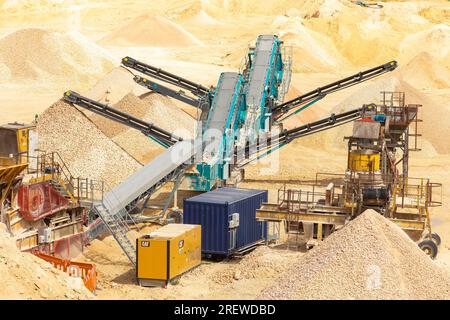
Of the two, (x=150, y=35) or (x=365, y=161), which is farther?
(x=150, y=35)

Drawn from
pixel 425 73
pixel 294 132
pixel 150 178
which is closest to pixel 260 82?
pixel 294 132

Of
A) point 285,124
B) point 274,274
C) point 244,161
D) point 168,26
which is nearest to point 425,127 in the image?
point 285,124

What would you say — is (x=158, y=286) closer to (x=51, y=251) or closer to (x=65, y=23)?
(x=51, y=251)

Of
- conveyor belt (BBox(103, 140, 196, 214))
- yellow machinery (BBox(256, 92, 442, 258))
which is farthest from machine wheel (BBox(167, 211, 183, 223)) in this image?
yellow machinery (BBox(256, 92, 442, 258))

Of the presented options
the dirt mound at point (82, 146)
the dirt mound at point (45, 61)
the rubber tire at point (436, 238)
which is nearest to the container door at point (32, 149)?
the dirt mound at point (82, 146)

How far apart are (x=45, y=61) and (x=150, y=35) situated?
76.4 ft

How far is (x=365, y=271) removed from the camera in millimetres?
22094

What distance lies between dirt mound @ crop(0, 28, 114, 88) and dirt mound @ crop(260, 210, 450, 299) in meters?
44.1

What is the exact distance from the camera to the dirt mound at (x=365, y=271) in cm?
2158

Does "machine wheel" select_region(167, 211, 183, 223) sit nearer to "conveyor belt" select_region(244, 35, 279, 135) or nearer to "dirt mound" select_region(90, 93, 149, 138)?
"conveyor belt" select_region(244, 35, 279, 135)

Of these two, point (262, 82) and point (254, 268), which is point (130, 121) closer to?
point (262, 82)

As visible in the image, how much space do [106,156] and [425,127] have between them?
19.7 meters

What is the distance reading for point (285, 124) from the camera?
159ft

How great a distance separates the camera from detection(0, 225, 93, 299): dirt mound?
21.0 m
